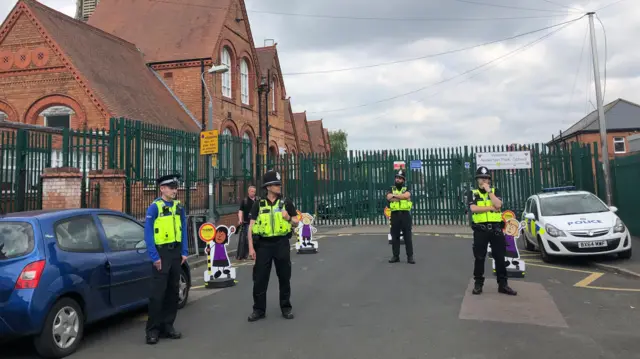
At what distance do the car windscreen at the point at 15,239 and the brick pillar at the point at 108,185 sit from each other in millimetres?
6473

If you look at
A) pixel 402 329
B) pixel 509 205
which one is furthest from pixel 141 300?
pixel 509 205

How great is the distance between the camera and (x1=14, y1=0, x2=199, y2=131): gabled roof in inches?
712

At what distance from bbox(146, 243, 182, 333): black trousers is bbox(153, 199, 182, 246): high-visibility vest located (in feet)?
0.29

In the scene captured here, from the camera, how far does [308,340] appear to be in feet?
16.2

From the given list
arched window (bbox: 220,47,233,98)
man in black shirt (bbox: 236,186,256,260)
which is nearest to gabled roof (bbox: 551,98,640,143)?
arched window (bbox: 220,47,233,98)

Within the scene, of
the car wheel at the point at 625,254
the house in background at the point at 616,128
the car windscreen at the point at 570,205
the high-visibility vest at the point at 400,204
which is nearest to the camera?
the car wheel at the point at 625,254

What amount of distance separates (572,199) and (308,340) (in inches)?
313

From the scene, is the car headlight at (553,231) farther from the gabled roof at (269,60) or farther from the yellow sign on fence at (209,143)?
the gabled roof at (269,60)

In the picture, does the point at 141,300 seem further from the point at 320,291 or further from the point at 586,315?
the point at 586,315

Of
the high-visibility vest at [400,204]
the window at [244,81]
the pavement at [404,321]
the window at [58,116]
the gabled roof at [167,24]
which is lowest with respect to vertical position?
the pavement at [404,321]

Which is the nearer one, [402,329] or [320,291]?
[402,329]

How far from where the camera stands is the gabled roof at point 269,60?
1273 inches

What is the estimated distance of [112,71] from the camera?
19906 millimetres

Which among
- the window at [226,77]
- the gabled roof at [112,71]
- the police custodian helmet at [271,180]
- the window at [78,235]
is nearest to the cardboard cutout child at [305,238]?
the police custodian helmet at [271,180]
